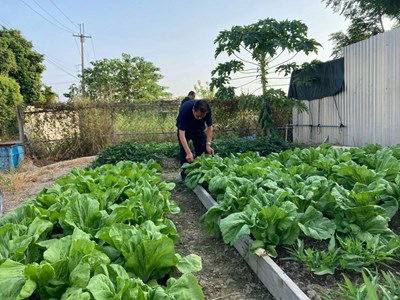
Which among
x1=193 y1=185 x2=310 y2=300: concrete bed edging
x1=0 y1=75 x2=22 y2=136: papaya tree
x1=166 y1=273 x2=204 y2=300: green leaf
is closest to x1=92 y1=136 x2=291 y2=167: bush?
x1=193 y1=185 x2=310 y2=300: concrete bed edging

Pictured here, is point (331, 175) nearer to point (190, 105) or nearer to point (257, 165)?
point (257, 165)

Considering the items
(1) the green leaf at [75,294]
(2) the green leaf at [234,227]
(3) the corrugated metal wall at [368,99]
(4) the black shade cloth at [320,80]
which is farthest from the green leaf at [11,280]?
(4) the black shade cloth at [320,80]

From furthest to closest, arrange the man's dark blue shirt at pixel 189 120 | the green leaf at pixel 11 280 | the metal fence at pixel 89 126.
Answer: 1. the metal fence at pixel 89 126
2. the man's dark blue shirt at pixel 189 120
3. the green leaf at pixel 11 280

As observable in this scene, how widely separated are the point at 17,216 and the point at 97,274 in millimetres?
1404

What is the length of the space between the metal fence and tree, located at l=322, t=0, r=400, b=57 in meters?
→ 5.00

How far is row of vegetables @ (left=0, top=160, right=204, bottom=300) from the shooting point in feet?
5.41

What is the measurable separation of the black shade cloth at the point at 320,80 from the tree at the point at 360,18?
1.80 metres

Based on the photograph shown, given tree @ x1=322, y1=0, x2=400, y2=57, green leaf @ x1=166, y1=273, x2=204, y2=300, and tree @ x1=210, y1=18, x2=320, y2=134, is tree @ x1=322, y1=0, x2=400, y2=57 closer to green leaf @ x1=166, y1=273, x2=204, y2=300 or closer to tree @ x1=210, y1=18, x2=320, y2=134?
tree @ x1=210, y1=18, x2=320, y2=134

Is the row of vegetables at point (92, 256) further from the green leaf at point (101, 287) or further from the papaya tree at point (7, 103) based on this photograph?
the papaya tree at point (7, 103)

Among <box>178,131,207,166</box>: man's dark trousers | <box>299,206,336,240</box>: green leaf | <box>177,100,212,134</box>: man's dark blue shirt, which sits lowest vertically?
<box>299,206,336,240</box>: green leaf

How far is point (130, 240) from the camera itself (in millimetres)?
2070

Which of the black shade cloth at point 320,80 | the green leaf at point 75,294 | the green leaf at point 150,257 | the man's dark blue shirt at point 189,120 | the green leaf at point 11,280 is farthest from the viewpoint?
the black shade cloth at point 320,80

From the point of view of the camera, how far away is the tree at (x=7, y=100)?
49.1 ft

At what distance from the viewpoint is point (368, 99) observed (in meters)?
7.36
